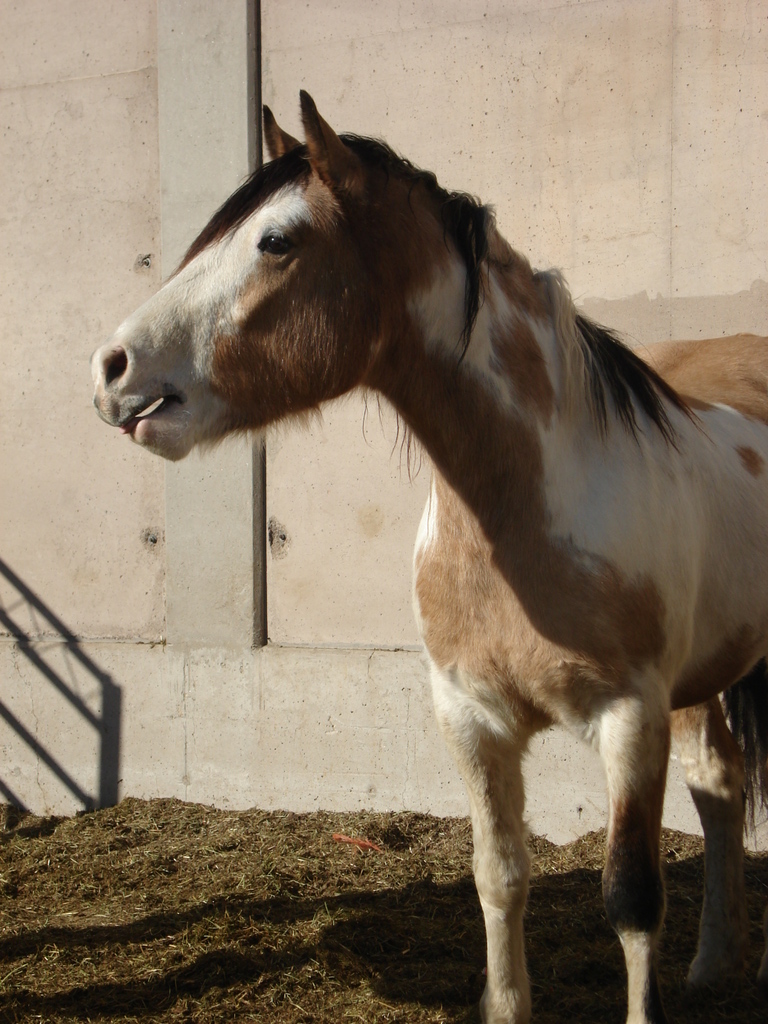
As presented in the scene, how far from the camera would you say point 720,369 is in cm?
315

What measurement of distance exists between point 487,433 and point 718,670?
101cm

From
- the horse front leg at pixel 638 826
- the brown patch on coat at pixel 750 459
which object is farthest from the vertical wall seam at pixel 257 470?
the horse front leg at pixel 638 826

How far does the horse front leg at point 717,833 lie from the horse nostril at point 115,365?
206 centimetres

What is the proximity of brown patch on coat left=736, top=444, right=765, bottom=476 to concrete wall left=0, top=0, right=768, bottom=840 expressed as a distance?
126cm

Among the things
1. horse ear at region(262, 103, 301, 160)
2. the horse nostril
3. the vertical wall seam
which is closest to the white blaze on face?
the horse nostril

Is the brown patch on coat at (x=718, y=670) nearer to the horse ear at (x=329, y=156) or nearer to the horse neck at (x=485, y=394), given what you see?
the horse neck at (x=485, y=394)

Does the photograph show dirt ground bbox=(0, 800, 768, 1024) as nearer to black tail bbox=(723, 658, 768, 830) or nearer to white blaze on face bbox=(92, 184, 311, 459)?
black tail bbox=(723, 658, 768, 830)

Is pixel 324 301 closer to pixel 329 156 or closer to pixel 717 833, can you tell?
pixel 329 156

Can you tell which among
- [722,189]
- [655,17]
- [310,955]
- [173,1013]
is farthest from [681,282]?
[173,1013]

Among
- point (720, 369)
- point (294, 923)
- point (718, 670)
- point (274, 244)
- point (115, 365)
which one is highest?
point (274, 244)

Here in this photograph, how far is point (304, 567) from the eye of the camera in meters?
4.32

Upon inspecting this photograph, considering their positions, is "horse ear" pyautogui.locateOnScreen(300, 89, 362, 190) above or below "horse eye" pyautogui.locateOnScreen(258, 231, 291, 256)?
above

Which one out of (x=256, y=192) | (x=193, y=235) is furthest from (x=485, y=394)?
(x=193, y=235)

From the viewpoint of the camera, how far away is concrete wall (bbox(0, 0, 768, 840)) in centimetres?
379
